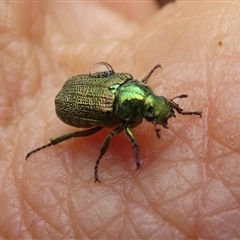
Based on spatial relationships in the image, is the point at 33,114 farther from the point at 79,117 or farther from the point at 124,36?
the point at 124,36

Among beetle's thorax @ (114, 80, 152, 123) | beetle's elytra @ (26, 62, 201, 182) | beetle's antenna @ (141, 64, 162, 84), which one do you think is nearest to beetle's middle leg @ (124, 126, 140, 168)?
beetle's elytra @ (26, 62, 201, 182)

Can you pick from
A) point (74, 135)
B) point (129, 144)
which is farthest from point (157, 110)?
point (74, 135)

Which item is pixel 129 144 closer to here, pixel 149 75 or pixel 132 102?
pixel 132 102

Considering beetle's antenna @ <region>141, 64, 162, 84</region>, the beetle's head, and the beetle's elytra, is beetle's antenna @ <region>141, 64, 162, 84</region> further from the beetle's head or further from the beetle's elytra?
the beetle's head

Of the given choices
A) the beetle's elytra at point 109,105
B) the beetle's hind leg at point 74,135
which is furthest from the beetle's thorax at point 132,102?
the beetle's hind leg at point 74,135

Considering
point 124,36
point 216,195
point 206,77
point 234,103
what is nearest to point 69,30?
point 124,36

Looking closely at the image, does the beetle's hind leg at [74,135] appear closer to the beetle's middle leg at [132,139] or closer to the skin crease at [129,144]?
the skin crease at [129,144]
